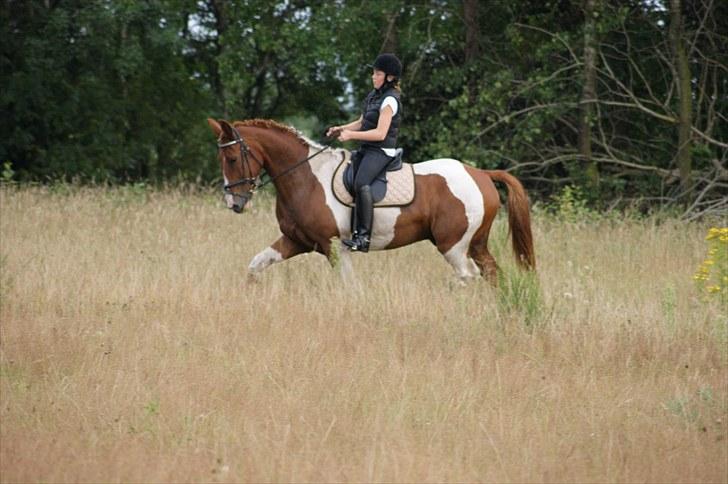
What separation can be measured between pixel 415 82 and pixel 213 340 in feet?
45.9

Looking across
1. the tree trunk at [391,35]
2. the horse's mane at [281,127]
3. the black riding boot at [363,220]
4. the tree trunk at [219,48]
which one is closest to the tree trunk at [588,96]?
the tree trunk at [391,35]

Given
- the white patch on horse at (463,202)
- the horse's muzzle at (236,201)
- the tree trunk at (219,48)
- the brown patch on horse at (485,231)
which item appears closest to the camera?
the horse's muzzle at (236,201)

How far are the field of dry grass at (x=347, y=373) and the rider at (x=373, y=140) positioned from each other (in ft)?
1.77

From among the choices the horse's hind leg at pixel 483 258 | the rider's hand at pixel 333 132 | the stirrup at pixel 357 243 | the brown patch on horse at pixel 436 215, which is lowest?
the horse's hind leg at pixel 483 258

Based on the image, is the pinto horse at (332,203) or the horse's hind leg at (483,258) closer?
the pinto horse at (332,203)

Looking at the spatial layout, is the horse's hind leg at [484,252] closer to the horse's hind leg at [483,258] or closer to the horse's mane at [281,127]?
the horse's hind leg at [483,258]

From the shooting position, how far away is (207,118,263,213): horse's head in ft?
30.9

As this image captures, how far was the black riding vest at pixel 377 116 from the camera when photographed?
31.0ft

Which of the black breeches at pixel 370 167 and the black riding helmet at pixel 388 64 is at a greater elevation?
the black riding helmet at pixel 388 64

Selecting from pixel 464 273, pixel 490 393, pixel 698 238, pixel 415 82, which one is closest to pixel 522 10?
pixel 415 82

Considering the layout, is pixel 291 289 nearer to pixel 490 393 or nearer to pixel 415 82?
pixel 490 393

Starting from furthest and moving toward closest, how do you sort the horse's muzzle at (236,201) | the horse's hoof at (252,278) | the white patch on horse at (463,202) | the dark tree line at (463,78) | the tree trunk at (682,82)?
the dark tree line at (463,78)
the tree trunk at (682,82)
the white patch on horse at (463,202)
the horse's hoof at (252,278)
the horse's muzzle at (236,201)

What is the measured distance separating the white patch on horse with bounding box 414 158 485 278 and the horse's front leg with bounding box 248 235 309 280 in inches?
50.9

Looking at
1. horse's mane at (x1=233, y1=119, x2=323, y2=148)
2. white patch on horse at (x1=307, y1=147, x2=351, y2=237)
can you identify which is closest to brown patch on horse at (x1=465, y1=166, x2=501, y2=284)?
white patch on horse at (x1=307, y1=147, x2=351, y2=237)
